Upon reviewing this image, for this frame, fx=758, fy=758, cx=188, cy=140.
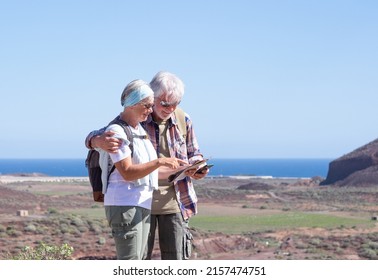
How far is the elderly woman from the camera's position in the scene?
397 cm

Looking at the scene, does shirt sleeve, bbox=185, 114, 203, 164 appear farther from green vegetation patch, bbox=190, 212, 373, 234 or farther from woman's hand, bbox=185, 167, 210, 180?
green vegetation patch, bbox=190, 212, 373, 234

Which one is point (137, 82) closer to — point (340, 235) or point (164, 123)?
point (164, 123)

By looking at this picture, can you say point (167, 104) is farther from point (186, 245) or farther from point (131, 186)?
point (186, 245)

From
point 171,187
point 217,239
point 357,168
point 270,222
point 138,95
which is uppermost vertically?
point 138,95

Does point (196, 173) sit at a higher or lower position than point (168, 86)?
lower

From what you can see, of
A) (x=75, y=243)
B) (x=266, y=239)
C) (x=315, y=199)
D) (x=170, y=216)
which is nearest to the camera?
(x=170, y=216)

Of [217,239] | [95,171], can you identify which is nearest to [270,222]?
[217,239]

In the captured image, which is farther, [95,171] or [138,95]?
[95,171]

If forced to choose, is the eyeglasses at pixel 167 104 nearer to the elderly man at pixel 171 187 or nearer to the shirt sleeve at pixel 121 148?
the elderly man at pixel 171 187

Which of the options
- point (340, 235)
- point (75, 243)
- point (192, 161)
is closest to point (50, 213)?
point (75, 243)

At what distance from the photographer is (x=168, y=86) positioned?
14.3 ft

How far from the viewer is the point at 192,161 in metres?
4.63

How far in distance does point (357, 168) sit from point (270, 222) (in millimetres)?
37189

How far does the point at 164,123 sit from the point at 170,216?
56 centimetres
